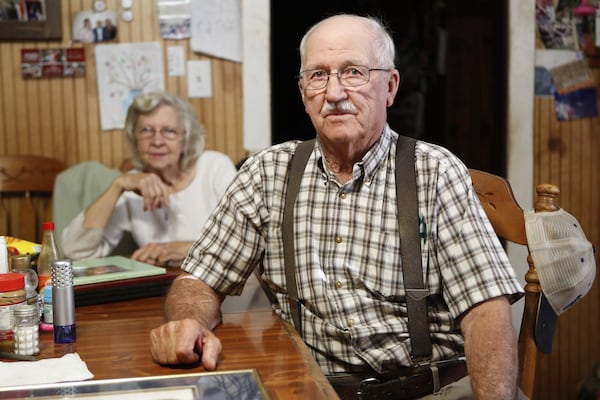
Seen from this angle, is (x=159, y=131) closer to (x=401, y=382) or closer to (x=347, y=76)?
(x=347, y=76)

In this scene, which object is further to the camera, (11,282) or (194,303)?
(194,303)

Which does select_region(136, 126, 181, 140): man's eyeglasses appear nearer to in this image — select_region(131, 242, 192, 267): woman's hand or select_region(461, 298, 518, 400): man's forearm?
select_region(131, 242, 192, 267): woman's hand

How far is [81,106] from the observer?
3564mm

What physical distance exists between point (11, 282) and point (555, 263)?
1.16 metres

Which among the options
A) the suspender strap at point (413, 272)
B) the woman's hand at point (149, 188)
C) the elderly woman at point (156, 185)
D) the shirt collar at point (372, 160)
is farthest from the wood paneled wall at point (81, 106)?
the suspender strap at point (413, 272)

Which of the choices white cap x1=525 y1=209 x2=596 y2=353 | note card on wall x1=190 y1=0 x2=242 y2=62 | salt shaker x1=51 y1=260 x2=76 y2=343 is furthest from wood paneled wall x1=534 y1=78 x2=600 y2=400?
salt shaker x1=51 y1=260 x2=76 y2=343

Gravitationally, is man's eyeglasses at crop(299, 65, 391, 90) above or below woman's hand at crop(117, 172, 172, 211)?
above

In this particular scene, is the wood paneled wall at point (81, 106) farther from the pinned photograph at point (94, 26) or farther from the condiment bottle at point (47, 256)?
the condiment bottle at point (47, 256)

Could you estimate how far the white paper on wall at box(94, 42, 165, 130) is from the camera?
3.52 meters

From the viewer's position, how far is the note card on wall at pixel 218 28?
3.51 m

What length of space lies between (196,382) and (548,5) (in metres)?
3.15

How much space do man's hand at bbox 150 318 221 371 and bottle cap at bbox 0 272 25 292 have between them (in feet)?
0.88

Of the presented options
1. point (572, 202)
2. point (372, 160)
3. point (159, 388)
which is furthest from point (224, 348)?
point (572, 202)

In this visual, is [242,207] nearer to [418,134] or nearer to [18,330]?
[18,330]
